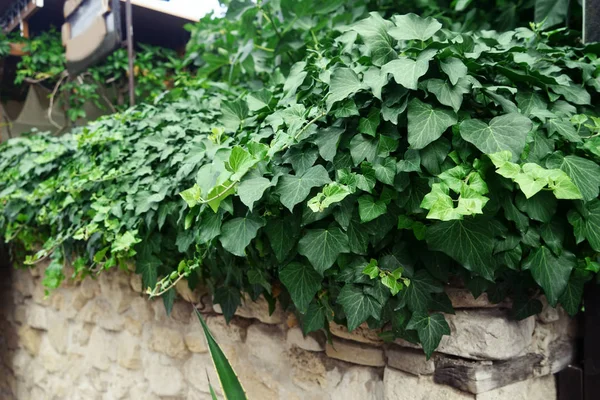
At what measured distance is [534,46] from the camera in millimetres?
1378

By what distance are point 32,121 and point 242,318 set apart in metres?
3.00

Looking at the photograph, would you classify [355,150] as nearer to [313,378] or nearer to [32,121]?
[313,378]

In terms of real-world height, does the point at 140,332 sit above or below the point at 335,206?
below

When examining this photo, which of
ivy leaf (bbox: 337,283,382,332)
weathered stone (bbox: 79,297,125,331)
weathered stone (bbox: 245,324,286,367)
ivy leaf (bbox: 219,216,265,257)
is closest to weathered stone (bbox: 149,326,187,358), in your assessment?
weathered stone (bbox: 79,297,125,331)

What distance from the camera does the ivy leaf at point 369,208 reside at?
0.99 m

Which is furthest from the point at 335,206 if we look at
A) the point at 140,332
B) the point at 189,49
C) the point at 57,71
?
the point at 57,71

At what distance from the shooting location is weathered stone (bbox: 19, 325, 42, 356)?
260 cm

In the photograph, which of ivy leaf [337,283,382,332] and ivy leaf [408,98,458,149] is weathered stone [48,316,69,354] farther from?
ivy leaf [408,98,458,149]

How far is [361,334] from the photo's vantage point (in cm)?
121

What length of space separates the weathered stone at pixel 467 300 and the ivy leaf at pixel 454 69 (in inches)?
18.5

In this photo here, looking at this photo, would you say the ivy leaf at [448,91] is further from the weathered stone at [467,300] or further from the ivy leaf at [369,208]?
the weathered stone at [467,300]

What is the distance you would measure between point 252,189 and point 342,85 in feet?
1.03

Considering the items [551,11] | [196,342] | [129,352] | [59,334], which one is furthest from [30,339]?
[551,11]

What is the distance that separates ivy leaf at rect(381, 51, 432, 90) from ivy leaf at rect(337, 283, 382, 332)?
0.44 m
